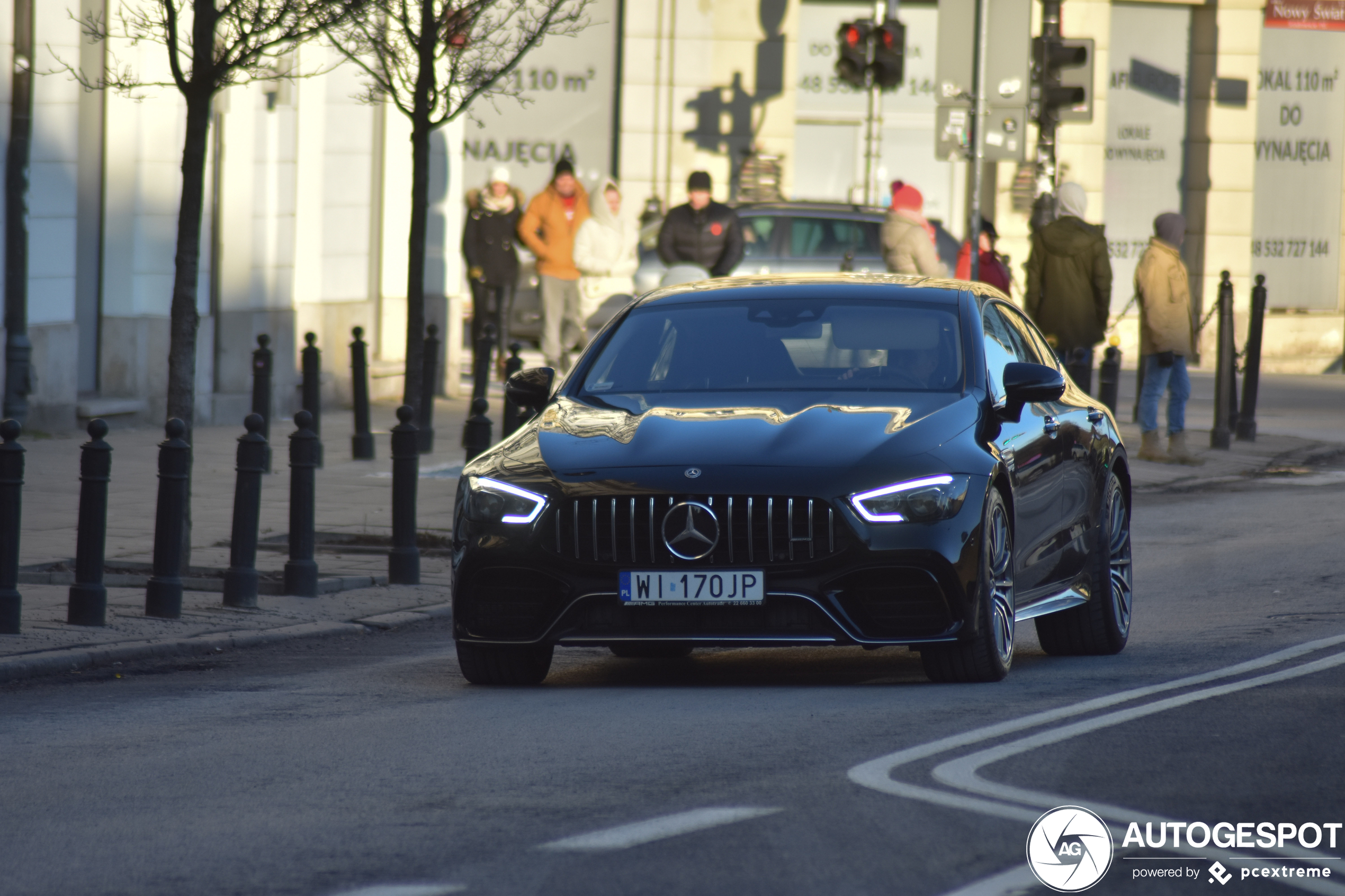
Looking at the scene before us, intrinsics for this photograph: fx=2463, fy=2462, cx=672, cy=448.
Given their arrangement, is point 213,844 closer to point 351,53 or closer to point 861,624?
point 861,624

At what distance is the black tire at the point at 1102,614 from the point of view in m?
9.41

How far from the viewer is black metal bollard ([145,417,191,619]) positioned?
10352 millimetres

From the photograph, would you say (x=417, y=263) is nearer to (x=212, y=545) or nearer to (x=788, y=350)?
(x=212, y=545)

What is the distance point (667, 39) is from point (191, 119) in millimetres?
22729

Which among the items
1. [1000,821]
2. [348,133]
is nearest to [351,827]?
[1000,821]

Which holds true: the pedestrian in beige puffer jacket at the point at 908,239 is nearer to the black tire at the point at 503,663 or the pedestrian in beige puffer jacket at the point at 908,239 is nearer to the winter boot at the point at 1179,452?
the winter boot at the point at 1179,452

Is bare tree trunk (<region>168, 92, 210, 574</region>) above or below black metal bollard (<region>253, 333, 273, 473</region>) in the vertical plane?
above

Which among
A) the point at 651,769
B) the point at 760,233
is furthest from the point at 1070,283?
the point at 651,769

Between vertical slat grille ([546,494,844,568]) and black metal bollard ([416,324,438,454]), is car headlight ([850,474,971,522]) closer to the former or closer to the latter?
vertical slat grille ([546,494,844,568])

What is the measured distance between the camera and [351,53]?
15.6m

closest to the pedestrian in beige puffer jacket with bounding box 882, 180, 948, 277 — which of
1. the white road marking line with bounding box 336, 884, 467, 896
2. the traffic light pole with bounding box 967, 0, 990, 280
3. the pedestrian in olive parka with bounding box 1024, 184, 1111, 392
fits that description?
the traffic light pole with bounding box 967, 0, 990, 280

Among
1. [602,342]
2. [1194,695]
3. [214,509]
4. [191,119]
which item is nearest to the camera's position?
[1194,695]

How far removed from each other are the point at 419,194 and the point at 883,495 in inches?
317

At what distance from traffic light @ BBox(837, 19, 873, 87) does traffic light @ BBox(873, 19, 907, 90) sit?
19cm
